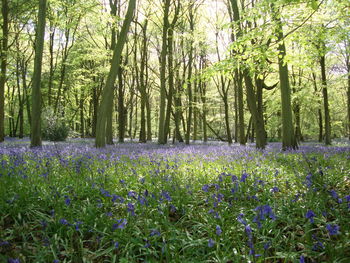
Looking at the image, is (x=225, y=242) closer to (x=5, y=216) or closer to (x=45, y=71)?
(x=5, y=216)

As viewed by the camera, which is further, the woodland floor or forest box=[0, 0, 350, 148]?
forest box=[0, 0, 350, 148]

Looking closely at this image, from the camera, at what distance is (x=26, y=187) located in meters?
3.92

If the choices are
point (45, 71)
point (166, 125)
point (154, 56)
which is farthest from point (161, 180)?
point (45, 71)

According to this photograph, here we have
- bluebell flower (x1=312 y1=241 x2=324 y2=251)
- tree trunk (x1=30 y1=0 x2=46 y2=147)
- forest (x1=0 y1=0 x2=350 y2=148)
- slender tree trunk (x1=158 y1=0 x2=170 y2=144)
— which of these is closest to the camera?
bluebell flower (x1=312 y1=241 x2=324 y2=251)

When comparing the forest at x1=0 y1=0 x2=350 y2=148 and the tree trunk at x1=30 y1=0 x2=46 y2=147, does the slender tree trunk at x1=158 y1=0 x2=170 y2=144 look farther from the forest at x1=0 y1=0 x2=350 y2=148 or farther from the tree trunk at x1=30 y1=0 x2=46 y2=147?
the tree trunk at x1=30 y1=0 x2=46 y2=147

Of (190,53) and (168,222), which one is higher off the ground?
(190,53)

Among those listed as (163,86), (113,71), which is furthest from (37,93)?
(163,86)

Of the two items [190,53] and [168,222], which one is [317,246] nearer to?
[168,222]

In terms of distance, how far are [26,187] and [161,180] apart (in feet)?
7.41

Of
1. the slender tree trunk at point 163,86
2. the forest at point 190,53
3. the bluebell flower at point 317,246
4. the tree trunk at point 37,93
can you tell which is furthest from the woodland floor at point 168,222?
the slender tree trunk at point 163,86

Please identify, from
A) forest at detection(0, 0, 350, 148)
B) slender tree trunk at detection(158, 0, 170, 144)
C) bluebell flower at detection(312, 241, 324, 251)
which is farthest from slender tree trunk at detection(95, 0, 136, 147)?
bluebell flower at detection(312, 241, 324, 251)

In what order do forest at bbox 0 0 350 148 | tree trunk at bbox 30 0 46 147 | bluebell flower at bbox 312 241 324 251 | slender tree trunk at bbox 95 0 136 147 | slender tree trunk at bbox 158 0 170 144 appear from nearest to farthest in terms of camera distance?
bluebell flower at bbox 312 241 324 251 → forest at bbox 0 0 350 148 → tree trunk at bbox 30 0 46 147 → slender tree trunk at bbox 95 0 136 147 → slender tree trunk at bbox 158 0 170 144

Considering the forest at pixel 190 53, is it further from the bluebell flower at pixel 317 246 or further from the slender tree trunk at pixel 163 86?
the bluebell flower at pixel 317 246

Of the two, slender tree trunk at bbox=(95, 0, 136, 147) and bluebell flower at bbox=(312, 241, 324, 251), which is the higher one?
slender tree trunk at bbox=(95, 0, 136, 147)
